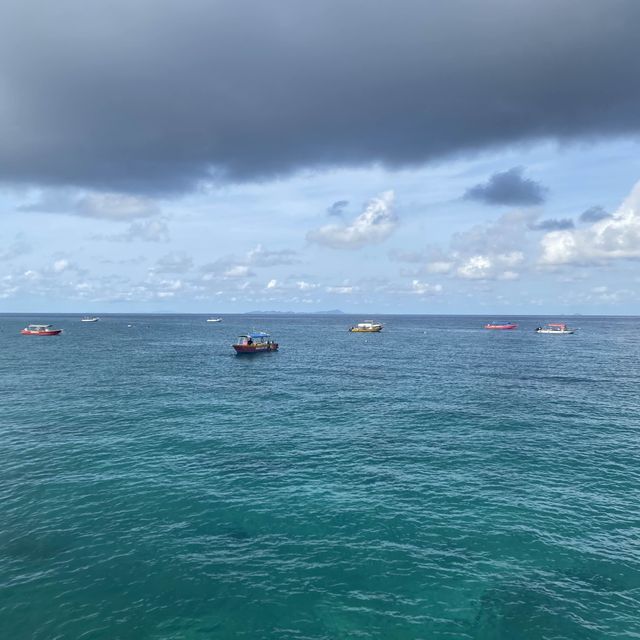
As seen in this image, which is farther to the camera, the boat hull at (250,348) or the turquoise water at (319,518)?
the boat hull at (250,348)

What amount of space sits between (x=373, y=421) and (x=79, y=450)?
35.7 meters

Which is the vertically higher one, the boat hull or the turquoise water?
the boat hull

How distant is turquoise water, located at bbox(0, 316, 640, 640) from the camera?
23.6 meters

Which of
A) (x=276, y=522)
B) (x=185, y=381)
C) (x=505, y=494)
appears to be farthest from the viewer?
(x=185, y=381)

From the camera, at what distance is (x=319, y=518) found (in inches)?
1303

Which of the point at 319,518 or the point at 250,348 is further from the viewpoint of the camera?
the point at 250,348

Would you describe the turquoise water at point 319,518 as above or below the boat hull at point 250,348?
below

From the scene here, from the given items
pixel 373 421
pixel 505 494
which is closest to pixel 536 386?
pixel 373 421

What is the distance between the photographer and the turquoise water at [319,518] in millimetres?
23594

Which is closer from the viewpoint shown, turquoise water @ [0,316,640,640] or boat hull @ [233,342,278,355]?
turquoise water @ [0,316,640,640]

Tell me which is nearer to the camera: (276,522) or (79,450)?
(276,522)

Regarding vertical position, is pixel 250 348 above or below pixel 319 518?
above

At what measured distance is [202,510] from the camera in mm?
34281

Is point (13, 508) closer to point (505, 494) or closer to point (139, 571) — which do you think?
point (139, 571)
